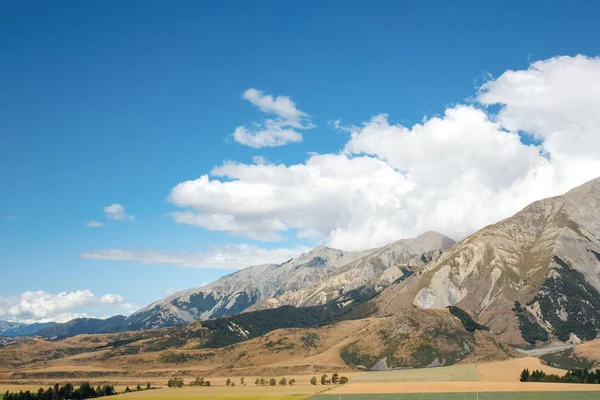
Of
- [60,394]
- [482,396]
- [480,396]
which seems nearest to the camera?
[480,396]

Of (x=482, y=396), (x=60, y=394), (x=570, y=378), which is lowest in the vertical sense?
(x=570, y=378)

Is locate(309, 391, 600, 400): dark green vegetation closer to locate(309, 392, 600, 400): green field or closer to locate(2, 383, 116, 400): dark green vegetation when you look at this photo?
locate(309, 392, 600, 400): green field

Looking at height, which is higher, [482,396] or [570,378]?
[482,396]

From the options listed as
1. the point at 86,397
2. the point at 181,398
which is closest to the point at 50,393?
the point at 86,397

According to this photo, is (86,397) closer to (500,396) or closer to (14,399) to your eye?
(14,399)

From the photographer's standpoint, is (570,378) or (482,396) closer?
(482,396)

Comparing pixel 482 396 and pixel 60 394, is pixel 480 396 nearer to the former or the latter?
pixel 482 396

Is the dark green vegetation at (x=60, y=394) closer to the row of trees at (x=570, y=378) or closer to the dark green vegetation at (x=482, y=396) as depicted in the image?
the dark green vegetation at (x=482, y=396)

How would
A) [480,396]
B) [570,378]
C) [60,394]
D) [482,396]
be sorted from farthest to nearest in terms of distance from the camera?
[570,378] < [60,394] < [482,396] < [480,396]

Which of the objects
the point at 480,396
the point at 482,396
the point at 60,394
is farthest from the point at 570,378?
the point at 60,394

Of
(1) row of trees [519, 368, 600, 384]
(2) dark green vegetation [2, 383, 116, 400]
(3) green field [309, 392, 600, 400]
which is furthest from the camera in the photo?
(1) row of trees [519, 368, 600, 384]

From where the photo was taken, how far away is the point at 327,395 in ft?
524

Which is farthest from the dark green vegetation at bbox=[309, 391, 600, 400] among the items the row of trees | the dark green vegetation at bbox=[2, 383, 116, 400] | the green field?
the dark green vegetation at bbox=[2, 383, 116, 400]

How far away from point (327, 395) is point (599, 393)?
77.3 metres
